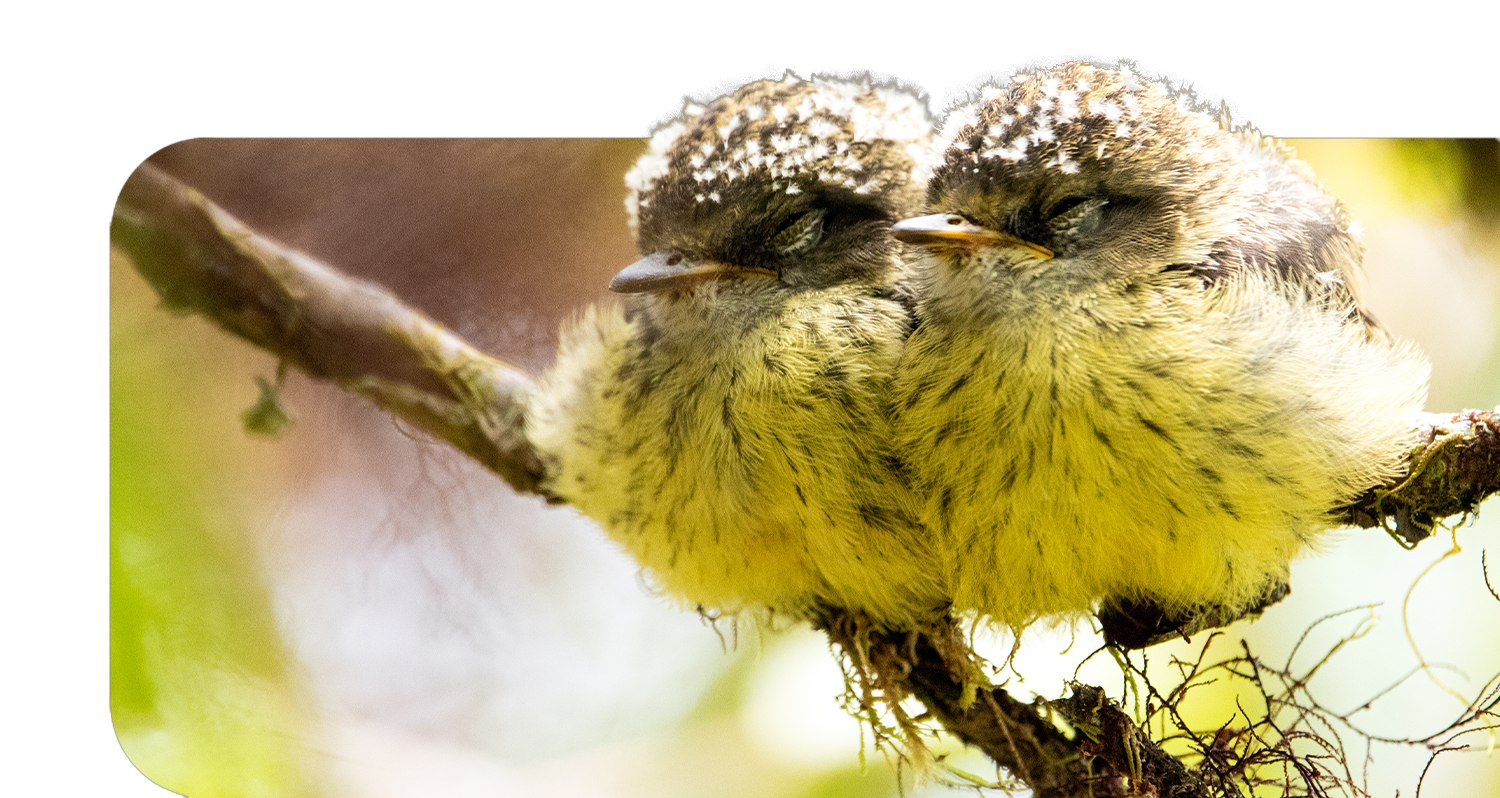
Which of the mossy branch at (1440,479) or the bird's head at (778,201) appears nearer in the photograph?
the mossy branch at (1440,479)

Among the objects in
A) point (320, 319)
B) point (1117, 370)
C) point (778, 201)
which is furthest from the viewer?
point (320, 319)

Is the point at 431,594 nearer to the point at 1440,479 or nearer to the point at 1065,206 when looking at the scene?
the point at 1065,206

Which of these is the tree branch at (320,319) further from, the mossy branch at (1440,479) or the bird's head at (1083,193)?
the mossy branch at (1440,479)

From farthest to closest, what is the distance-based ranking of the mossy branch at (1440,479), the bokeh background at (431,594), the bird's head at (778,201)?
the bokeh background at (431,594), the bird's head at (778,201), the mossy branch at (1440,479)

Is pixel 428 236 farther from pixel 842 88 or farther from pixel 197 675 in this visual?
pixel 197 675

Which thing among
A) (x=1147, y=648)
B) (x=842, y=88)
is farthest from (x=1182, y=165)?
(x=1147, y=648)

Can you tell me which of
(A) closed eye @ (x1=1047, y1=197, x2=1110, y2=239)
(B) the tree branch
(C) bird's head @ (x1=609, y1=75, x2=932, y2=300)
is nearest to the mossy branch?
(A) closed eye @ (x1=1047, y1=197, x2=1110, y2=239)

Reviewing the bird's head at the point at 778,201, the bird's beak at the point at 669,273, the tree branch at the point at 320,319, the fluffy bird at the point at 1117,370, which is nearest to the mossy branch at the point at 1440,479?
the fluffy bird at the point at 1117,370

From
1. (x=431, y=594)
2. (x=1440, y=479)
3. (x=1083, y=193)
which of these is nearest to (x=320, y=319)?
(x=431, y=594)
